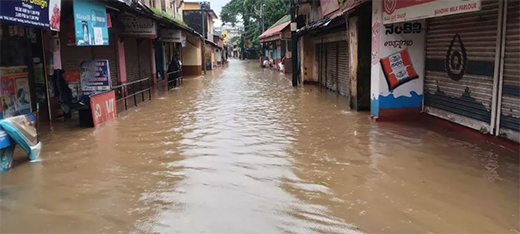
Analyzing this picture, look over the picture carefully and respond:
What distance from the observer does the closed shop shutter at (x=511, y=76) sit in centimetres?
666

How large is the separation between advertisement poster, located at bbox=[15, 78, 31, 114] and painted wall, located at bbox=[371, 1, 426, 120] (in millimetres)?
8124

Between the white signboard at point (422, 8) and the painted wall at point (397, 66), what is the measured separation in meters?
0.46

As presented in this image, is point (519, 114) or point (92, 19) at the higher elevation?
point (92, 19)

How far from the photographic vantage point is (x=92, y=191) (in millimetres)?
5539

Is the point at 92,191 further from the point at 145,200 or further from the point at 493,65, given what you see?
the point at 493,65

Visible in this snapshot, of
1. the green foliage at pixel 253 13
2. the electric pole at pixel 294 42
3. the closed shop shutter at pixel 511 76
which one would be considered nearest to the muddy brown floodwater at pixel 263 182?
the closed shop shutter at pixel 511 76

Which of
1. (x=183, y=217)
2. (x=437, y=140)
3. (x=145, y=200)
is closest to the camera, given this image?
(x=183, y=217)

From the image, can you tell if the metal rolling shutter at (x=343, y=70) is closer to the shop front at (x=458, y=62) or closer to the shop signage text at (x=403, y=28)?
the shop front at (x=458, y=62)

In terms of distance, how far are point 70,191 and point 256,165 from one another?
8.89 feet

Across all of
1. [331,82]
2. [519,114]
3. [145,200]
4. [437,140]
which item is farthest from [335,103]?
[145,200]

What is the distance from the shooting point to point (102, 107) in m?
10.6

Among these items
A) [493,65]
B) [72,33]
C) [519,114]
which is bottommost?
[519,114]

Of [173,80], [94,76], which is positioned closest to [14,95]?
[94,76]

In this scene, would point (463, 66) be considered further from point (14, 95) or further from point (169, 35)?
point (169, 35)
